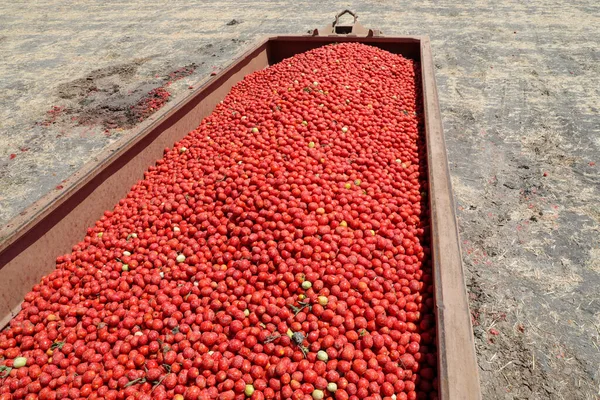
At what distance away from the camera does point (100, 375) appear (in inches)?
108

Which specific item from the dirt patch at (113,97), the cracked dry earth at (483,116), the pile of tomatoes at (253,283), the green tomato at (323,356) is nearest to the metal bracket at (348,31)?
the cracked dry earth at (483,116)

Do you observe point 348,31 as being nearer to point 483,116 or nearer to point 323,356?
point 483,116

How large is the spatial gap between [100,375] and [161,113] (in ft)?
10.3

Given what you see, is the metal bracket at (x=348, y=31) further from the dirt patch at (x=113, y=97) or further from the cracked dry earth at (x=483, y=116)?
the dirt patch at (x=113, y=97)

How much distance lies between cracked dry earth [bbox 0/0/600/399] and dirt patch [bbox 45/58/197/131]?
1.9 inches

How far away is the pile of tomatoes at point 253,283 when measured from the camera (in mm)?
2680

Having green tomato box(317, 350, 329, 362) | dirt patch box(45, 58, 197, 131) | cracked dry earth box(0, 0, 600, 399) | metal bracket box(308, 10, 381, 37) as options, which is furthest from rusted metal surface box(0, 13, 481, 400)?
dirt patch box(45, 58, 197, 131)

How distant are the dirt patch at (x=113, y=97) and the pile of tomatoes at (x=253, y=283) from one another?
377 cm

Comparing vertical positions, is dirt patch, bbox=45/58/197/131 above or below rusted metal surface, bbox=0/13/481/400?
below

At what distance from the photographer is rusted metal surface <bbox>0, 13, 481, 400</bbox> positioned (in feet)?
7.35

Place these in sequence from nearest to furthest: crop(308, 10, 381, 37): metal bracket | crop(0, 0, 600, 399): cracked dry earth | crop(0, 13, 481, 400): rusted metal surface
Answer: crop(0, 13, 481, 400): rusted metal surface < crop(0, 0, 600, 399): cracked dry earth < crop(308, 10, 381, 37): metal bracket

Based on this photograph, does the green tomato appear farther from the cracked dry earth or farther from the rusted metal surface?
the cracked dry earth

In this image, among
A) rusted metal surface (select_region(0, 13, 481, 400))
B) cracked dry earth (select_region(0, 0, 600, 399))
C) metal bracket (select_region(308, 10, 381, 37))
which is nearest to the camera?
rusted metal surface (select_region(0, 13, 481, 400))

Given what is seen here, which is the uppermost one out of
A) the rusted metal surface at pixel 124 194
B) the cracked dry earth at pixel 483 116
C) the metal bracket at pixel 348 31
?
the metal bracket at pixel 348 31
